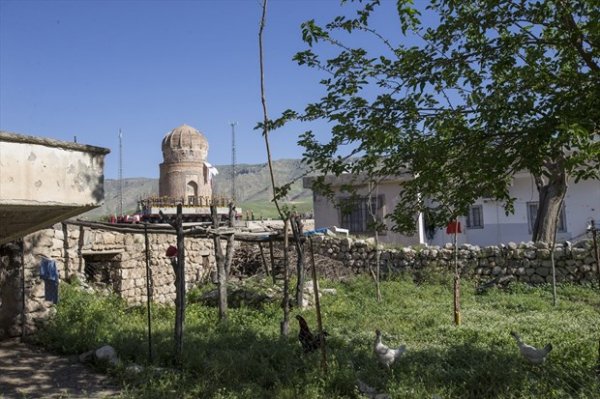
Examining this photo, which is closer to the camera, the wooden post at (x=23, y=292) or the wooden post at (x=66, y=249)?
the wooden post at (x=23, y=292)

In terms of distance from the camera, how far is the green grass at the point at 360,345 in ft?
20.0

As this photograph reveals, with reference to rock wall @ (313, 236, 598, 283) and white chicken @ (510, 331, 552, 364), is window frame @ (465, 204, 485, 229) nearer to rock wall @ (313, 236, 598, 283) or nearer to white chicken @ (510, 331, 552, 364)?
rock wall @ (313, 236, 598, 283)

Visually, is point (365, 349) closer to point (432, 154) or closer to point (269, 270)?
point (432, 154)

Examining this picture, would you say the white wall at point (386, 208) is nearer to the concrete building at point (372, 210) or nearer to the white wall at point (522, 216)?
the concrete building at point (372, 210)

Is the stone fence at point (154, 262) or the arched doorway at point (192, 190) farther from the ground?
the arched doorway at point (192, 190)

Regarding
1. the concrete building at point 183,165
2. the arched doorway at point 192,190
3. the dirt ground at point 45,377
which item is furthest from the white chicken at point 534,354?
the concrete building at point 183,165

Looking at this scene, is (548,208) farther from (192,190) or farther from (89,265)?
(192,190)

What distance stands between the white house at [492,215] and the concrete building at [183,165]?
1538 centimetres

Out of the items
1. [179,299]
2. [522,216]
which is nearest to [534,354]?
[179,299]

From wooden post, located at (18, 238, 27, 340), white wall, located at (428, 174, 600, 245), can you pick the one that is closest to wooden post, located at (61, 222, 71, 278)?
wooden post, located at (18, 238, 27, 340)

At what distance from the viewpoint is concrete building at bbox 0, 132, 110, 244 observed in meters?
4.66

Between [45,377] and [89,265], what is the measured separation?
5489 millimetres

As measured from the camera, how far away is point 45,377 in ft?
22.8

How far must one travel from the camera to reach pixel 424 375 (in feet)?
21.5
